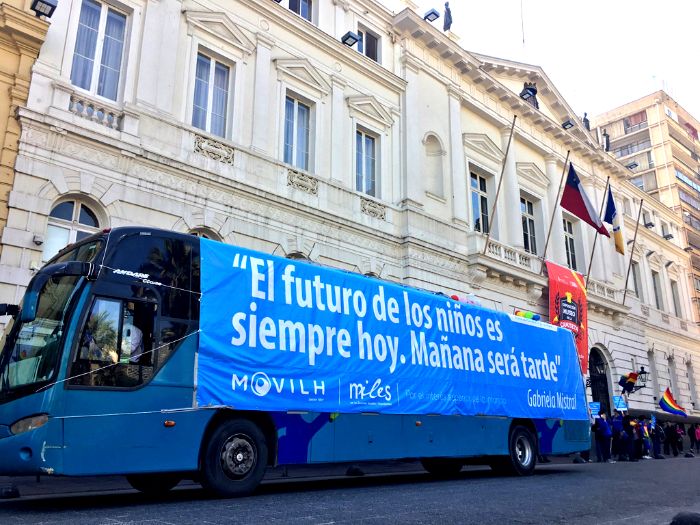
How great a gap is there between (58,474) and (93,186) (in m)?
7.50

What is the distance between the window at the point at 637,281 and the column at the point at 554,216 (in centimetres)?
914

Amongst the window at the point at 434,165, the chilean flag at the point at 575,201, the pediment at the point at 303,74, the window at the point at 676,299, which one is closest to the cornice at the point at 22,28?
the pediment at the point at 303,74

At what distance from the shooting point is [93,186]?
12.2 m

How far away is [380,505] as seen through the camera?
6.82 metres

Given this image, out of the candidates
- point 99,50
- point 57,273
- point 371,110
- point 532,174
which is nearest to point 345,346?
point 57,273

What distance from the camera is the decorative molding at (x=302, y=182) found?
53.0ft

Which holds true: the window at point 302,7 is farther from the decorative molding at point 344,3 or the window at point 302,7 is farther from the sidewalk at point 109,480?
the sidewalk at point 109,480

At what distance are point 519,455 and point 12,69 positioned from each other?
12.4m

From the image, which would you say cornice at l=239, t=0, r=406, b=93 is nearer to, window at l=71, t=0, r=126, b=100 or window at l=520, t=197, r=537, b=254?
window at l=71, t=0, r=126, b=100

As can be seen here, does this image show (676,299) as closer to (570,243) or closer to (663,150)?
(570,243)

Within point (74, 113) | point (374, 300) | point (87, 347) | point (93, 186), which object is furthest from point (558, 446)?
point (74, 113)

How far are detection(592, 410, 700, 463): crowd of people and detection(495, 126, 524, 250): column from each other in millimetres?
7328

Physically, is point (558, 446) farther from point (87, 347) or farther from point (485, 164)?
point (485, 164)

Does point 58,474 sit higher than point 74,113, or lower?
lower
